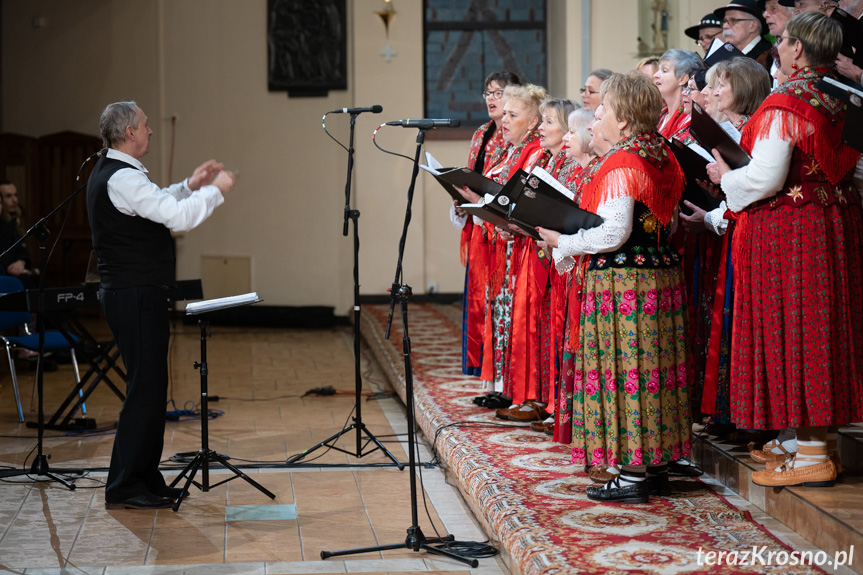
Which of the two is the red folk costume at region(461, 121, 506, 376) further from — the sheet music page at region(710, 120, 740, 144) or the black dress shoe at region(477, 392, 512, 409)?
the sheet music page at region(710, 120, 740, 144)

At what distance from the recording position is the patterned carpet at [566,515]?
8.86ft

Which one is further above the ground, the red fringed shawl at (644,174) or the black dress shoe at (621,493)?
the red fringed shawl at (644,174)

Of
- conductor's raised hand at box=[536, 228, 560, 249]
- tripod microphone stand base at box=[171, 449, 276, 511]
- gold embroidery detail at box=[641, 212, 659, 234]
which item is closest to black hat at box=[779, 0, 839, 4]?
gold embroidery detail at box=[641, 212, 659, 234]

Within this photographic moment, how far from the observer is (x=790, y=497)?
305cm

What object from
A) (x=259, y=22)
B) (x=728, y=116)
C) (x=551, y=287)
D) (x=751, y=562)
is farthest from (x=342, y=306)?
(x=751, y=562)

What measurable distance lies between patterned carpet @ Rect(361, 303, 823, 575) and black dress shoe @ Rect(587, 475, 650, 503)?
3 centimetres

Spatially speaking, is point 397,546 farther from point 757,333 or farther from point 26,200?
point 26,200

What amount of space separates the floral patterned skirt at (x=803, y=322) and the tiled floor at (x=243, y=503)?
1031mm

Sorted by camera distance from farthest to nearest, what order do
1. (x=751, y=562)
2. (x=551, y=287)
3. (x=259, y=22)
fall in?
(x=259, y=22), (x=551, y=287), (x=751, y=562)

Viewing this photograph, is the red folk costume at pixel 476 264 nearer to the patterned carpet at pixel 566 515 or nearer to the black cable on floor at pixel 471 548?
the patterned carpet at pixel 566 515

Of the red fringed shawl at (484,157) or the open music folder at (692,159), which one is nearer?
the open music folder at (692,159)

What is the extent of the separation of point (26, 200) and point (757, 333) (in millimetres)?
8620

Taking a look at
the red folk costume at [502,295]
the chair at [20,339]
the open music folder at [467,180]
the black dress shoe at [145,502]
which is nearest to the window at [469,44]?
the chair at [20,339]

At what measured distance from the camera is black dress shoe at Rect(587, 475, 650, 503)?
10.5 feet
